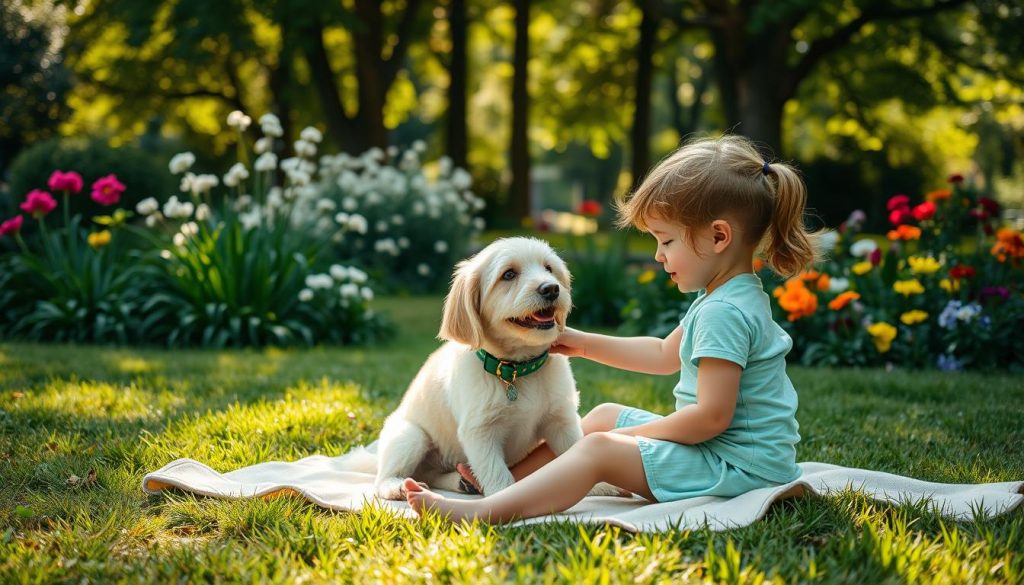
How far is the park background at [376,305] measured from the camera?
2.87m

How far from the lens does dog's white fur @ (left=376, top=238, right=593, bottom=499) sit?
3.46 metres

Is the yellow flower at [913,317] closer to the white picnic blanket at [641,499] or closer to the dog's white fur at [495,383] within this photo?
the white picnic blanket at [641,499]

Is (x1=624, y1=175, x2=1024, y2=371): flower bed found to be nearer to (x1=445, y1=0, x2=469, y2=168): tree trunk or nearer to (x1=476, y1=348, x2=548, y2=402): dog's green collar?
(x1=476, y1=348, x2=548, y2=402): dog's green collar

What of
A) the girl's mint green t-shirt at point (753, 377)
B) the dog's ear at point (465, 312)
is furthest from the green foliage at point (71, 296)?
the girl's mint green t-shirt at point (753, 377)

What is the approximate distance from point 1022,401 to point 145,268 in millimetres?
7289

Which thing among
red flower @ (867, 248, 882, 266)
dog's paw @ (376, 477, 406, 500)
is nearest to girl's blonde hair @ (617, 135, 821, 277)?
dog's paw @ (376, 477, 406, 500)

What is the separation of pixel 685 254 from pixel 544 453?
109cm

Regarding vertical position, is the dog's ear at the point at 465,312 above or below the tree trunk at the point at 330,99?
below

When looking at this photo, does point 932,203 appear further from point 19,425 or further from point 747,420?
point 19,425

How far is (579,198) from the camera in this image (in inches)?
2608

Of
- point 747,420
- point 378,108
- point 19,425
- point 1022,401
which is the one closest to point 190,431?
point 19,425

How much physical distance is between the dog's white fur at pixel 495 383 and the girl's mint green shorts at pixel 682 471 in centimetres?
44

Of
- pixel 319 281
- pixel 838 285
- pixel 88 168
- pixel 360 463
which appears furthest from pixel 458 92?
pixel 360 463

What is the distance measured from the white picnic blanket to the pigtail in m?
0.83
